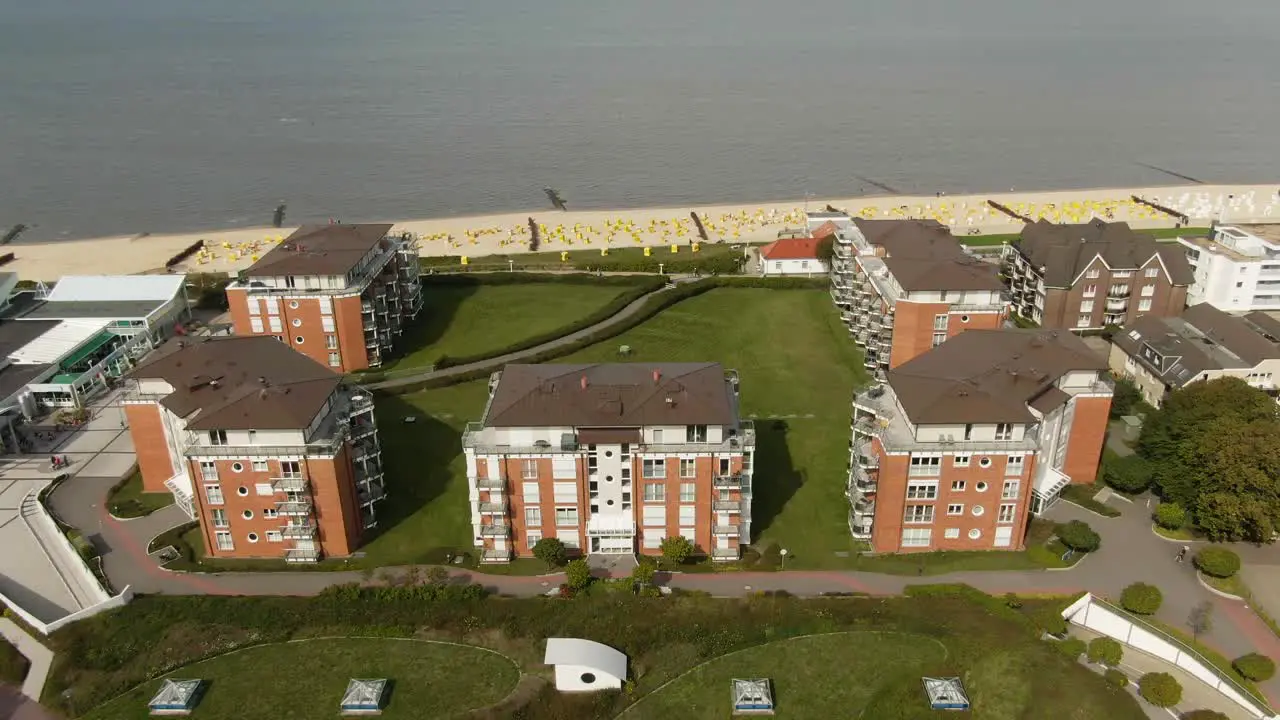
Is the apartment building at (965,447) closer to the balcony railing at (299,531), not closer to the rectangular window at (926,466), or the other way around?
the rectangular window at (926,466)

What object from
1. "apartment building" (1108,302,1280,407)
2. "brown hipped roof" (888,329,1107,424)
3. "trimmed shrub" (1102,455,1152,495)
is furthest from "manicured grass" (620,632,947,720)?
"apartment building" (1108,302,1280,407)

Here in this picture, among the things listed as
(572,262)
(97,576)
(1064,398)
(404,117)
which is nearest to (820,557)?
(1064,398)

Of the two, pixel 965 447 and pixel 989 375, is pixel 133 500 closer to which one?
pixel 965 447

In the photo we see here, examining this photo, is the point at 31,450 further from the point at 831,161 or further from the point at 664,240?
the point at 831,161

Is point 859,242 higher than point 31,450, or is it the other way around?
point 859,242

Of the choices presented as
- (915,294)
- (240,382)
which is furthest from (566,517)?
(915,294)

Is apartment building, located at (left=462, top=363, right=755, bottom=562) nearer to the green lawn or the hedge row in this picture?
the green lawn

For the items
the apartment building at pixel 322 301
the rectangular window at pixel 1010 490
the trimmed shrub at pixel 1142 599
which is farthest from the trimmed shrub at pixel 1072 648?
the apartment building at pixel 322 301
